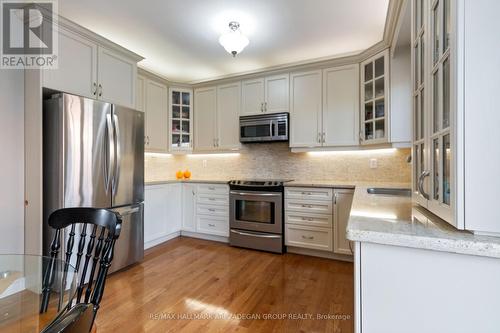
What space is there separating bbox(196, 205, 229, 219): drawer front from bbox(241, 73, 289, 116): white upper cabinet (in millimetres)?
1458

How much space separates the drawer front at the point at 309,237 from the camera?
9.78ft

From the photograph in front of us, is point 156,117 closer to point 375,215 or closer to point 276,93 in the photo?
point 276,93

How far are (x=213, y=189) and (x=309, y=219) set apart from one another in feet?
4.80

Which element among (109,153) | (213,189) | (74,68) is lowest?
(213,189)

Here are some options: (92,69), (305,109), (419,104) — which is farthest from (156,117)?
(419,104)

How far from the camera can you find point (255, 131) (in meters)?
3.57

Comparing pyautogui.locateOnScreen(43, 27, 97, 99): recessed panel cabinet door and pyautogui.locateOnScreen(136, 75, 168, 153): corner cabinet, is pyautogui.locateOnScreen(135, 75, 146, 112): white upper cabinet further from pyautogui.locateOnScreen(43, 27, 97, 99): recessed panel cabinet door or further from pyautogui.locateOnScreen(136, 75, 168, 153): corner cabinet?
pyautogui.locateOnScreen(43, 27, 97, 99): recessed panel cabinet door

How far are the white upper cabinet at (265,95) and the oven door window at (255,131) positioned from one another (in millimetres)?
223

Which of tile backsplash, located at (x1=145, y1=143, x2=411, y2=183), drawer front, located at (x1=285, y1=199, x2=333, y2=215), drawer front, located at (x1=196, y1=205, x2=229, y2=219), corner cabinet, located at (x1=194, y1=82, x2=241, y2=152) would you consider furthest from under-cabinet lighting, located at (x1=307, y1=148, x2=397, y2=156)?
drawer front, located at (x1=196, y1=205, x2=229, y2=219)

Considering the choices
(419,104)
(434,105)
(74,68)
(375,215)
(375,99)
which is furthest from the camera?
(375,99)

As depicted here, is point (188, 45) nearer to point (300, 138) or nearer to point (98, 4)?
point (98, 4)

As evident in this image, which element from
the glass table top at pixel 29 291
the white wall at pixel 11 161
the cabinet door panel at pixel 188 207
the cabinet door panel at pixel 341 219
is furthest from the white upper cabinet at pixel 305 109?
the white wall at pixel 11 161

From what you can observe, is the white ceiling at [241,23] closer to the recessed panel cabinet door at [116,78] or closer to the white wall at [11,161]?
the recessed panel cabinet door at [116,78]

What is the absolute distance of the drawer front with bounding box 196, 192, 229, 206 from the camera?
3.58m
